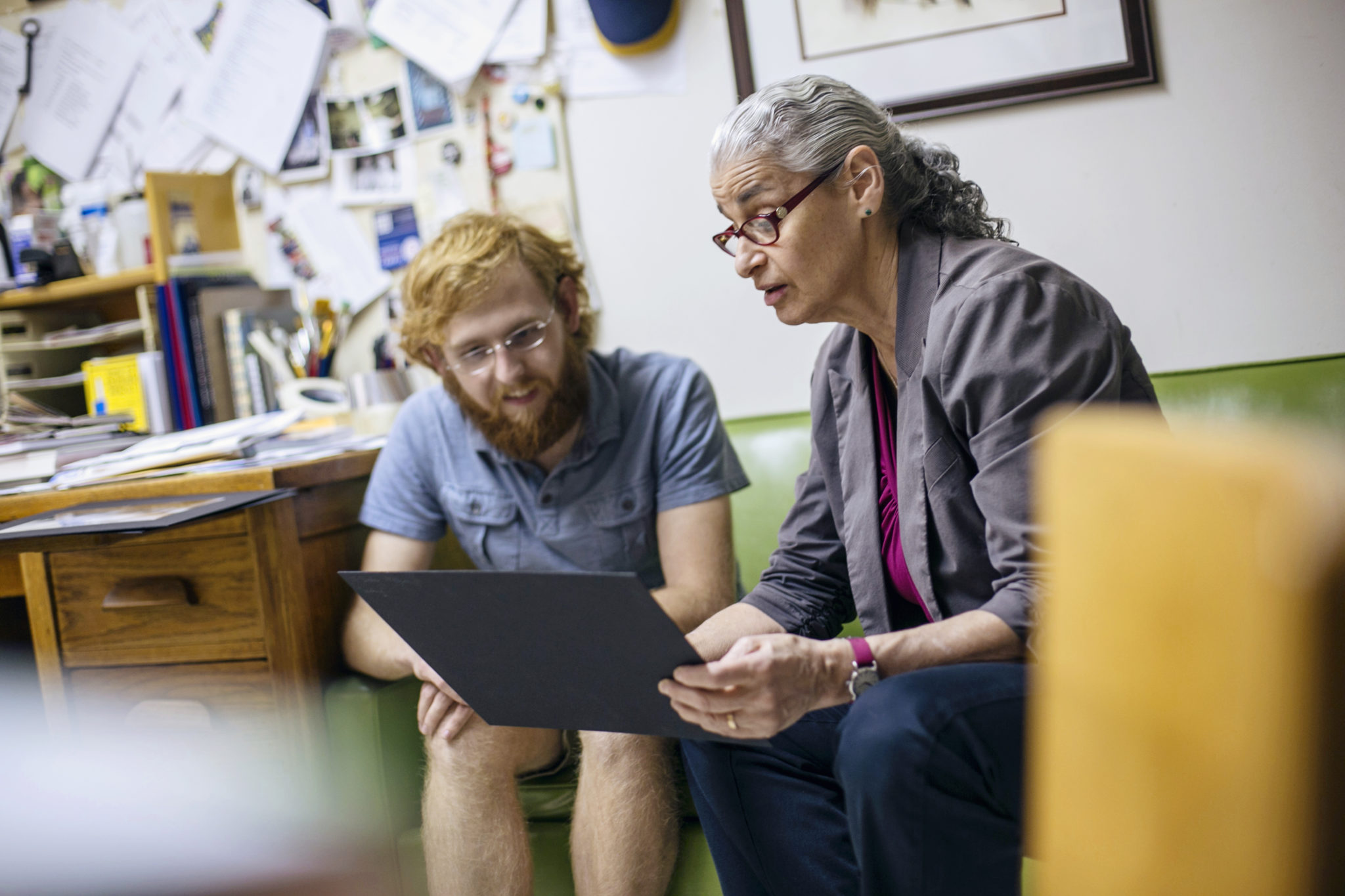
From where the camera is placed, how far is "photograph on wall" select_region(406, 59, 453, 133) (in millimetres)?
1803

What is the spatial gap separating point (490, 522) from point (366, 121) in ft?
3.09

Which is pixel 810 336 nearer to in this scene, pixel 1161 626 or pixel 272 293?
pixel 272 293

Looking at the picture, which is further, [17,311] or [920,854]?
[17,311]

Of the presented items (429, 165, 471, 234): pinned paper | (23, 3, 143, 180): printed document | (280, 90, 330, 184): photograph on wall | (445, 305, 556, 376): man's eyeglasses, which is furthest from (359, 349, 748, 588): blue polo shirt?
(23, 3, 143, 180): printed document

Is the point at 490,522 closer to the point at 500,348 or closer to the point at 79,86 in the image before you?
the point at 500,348

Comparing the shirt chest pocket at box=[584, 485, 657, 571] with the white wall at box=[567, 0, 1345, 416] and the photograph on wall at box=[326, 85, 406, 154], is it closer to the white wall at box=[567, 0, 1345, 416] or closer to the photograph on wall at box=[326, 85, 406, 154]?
the white wall at box=[567, 0, 1345, 416]

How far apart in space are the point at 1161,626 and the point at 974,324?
63cm

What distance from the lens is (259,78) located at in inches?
75.9

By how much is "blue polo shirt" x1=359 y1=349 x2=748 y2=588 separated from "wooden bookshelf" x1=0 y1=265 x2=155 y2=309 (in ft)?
2.77

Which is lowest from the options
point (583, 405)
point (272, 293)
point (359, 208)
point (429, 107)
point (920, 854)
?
point (920, 854)

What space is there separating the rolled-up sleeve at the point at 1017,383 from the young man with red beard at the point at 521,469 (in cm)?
46

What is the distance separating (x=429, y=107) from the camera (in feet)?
5.95

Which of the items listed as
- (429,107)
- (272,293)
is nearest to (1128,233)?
(429,107)

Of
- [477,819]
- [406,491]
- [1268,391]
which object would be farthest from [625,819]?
[1268,391]
